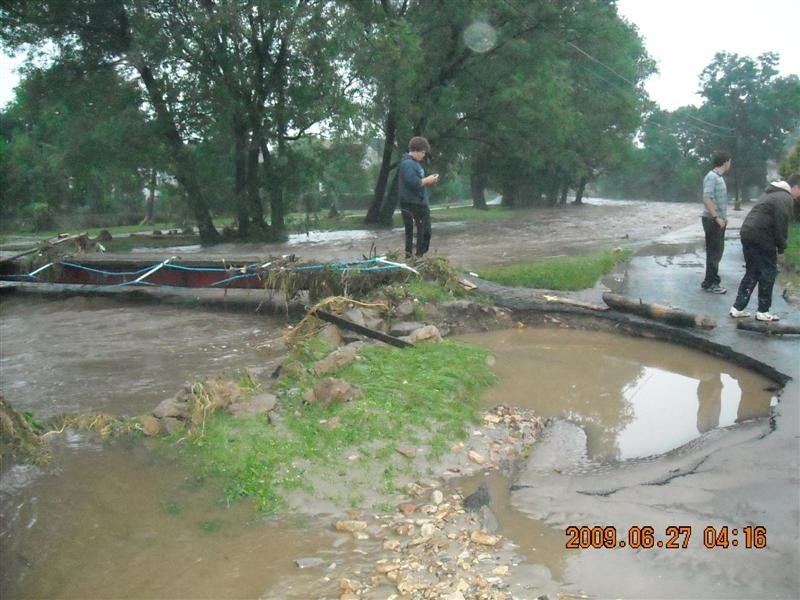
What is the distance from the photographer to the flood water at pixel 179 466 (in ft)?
12.4

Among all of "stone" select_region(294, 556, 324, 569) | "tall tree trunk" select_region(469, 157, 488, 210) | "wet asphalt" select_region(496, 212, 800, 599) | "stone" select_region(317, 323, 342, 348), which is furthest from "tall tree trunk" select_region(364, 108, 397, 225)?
"stone" select_region(294, 556, 324, 569)

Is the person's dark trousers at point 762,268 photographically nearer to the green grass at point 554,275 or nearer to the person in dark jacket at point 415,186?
the green grass at point 554,275

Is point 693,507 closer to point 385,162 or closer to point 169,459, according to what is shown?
point 169,459

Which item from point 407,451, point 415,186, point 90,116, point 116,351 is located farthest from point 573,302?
point 90,116

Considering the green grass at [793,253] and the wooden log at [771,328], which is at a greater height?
the green grass at [793,253]

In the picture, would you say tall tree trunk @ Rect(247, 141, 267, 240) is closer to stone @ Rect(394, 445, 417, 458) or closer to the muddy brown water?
the muddy brown water

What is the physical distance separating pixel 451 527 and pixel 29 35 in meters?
20.9

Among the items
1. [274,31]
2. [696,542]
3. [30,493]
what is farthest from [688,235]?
[30,493]

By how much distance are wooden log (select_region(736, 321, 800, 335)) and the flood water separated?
2.45 feet

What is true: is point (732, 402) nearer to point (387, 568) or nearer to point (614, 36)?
point (387, 568)

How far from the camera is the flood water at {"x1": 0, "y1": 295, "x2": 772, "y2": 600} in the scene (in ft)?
12.4

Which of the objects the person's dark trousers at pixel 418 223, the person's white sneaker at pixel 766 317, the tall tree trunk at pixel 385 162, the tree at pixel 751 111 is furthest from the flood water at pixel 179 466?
the tree at pixel 751 111
